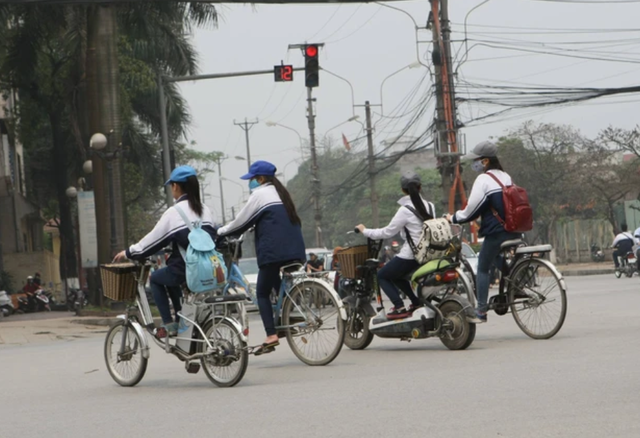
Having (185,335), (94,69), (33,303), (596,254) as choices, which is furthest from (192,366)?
(596,254)

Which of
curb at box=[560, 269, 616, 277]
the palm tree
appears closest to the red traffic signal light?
the palm tree

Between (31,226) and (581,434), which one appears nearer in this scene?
(581,434)

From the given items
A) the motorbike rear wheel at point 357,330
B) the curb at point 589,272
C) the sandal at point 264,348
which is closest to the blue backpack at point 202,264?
the sandal at point 264,348

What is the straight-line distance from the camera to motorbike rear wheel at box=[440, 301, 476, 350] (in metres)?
11.1

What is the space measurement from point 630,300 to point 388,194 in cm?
8728

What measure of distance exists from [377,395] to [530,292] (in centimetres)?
385

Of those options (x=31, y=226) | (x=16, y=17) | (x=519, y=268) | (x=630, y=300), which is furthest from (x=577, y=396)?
(x=31, y=226)

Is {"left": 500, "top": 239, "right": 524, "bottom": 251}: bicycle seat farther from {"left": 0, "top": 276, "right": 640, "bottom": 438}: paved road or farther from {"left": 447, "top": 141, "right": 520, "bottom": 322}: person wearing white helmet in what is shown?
{"left": 0, "top": 276, "right": 640, "bottom": 438}: paved road

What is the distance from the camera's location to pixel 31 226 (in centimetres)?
5556

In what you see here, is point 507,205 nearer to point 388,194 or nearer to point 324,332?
point 324,332

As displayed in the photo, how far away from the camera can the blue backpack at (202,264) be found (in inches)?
367

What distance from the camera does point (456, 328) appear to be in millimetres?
11180

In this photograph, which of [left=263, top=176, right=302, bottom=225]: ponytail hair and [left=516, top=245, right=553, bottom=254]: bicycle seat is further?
[left=516, top=245, right=553, bottom=254]: bicycle seat

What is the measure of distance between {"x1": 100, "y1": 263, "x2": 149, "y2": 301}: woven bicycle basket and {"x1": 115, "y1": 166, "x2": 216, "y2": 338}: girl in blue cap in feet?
0.43
